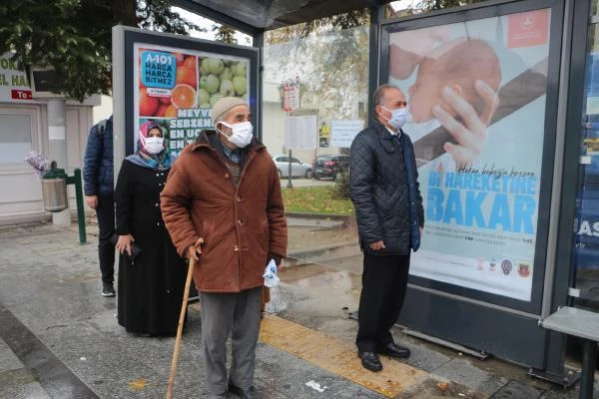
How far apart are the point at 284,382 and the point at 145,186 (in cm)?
176

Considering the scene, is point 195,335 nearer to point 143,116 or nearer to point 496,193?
point 143,116

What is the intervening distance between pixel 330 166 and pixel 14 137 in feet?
21.1

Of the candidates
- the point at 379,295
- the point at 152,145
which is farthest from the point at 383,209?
the point at 152,145

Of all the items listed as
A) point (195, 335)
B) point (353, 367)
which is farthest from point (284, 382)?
point (195, 335)

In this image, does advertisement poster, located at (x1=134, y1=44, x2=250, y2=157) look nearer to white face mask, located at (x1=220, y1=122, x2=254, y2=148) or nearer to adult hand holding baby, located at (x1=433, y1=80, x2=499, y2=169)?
white face mask, located at (x1=220, y1=122, x2=254, y2=148)

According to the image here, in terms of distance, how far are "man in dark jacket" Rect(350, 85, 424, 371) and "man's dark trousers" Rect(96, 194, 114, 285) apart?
8.47 feet

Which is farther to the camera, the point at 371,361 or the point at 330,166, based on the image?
the point at 330,166

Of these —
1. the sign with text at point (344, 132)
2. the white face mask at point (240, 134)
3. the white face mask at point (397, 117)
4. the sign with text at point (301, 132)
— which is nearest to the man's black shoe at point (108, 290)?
the sign with text at point (301, 132)

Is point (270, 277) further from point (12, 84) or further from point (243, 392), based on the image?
point (12, 84)

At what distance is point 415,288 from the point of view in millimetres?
4168

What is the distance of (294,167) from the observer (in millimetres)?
6035

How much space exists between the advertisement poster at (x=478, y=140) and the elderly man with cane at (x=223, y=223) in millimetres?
1562

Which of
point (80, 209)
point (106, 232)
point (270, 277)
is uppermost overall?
point (270, 277)

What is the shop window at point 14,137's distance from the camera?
912 cm
